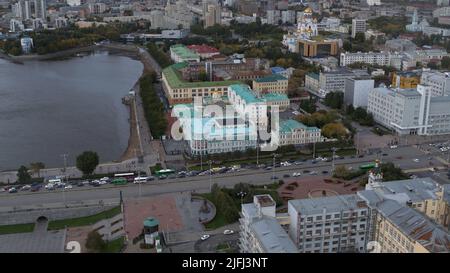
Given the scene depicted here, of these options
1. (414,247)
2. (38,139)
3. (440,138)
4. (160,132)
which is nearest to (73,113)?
(38,139)

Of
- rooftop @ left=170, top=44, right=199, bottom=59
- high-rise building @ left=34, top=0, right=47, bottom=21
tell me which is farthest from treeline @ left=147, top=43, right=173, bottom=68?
high-rise building @ left=34, top=0, right=47, bottom=21

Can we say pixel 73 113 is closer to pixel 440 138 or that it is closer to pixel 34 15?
pixel 440 138

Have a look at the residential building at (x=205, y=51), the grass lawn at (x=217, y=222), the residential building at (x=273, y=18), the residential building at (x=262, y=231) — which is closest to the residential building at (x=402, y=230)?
the residential building at (x=262, y=231)

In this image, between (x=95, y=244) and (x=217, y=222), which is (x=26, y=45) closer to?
(x=217, y=222)

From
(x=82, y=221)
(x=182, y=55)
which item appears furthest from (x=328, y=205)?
(x=182, y=55)

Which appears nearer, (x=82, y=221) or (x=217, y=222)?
(x=217, y=222)

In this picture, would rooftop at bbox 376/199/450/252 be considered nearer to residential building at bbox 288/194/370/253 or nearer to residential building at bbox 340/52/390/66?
residential building at bbox 288/194/370/253

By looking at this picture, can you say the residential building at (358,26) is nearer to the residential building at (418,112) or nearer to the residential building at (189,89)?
the residential building at (189,89)
